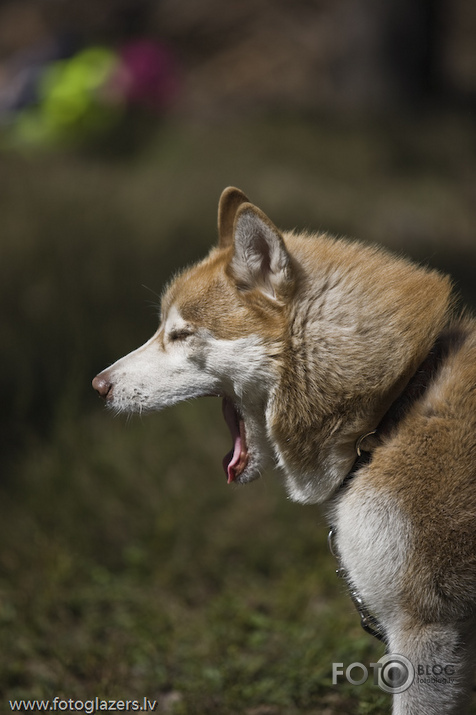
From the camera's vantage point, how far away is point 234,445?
108 inches

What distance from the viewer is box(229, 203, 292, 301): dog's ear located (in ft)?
7.92

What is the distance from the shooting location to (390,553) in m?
2.16

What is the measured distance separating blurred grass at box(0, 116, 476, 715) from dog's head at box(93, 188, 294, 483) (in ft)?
3.37

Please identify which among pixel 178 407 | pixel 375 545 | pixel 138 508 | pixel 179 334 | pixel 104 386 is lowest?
pixel 138 508

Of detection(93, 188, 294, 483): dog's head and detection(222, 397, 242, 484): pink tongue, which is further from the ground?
detection(93, 188, 294, 483): dog's head

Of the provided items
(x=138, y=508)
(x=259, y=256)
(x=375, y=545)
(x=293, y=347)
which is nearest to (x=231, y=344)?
(x=293, y=347)

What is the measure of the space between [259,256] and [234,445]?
0.79m

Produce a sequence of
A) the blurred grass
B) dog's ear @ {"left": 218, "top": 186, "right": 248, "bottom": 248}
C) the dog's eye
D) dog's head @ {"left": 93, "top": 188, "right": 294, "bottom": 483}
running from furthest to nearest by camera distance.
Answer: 1. the blurred grass
2. dog's ear @ {"left": 218, "top": 186, "right": 248, "bottom": 248}
3. the dog's eye
4. dog's head @ {"left": 93, "top": 188, "right": 294, "bottom": 483}

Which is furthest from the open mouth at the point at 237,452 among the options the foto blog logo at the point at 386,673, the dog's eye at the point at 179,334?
the foto blog logo at the point at 386,673

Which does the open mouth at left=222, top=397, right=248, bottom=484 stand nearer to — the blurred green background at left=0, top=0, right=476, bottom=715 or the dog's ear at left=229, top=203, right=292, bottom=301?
the dog's ear at left=229, top=203, right=292, bottom=301

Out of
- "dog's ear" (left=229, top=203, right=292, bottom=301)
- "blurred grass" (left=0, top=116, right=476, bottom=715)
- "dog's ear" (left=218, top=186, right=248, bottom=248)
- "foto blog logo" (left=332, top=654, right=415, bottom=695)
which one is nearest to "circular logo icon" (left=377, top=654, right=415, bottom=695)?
"foto blog logo" (left=332, top=654, right=415, bottom=695)

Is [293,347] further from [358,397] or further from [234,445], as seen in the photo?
[234,445]

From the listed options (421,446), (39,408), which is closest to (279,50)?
(39,408)

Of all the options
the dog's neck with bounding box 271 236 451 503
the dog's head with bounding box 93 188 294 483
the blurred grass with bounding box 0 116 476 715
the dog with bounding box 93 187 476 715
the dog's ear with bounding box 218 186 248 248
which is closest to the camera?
the dog with bounding box 93 187 476 715
